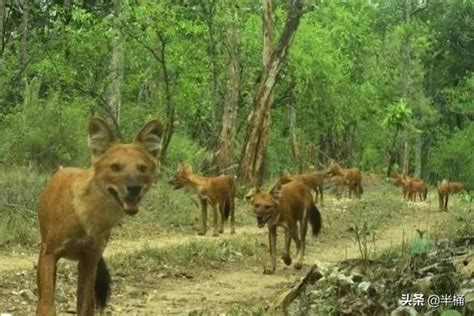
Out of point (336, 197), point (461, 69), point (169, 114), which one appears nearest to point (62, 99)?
point (169, 114)

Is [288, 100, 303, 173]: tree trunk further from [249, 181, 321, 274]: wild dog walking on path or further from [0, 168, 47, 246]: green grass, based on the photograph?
[249, 181, 321, 274]: wild dog walking on path

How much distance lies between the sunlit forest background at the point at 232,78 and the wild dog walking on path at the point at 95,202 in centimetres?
856

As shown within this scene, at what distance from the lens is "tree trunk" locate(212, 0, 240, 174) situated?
22.8 m

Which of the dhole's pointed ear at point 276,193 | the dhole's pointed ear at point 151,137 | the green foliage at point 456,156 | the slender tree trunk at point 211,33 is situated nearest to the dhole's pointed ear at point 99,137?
the dhole's pointed ear at point 151,137

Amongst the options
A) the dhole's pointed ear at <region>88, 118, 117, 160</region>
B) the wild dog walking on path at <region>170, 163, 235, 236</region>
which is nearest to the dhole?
the wild dog walking on path at <region>170, 163, 235, 236</region>

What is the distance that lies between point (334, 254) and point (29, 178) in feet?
20.3

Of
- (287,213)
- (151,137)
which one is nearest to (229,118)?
(287,213)

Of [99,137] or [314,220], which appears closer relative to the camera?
[99,137]

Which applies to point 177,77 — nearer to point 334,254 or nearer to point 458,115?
point 334,254

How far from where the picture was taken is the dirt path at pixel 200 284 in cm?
855

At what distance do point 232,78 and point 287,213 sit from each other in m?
11.5

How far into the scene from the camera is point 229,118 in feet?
75.4

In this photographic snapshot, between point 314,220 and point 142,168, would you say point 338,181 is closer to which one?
point 314,220

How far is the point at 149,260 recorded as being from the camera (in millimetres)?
11000
